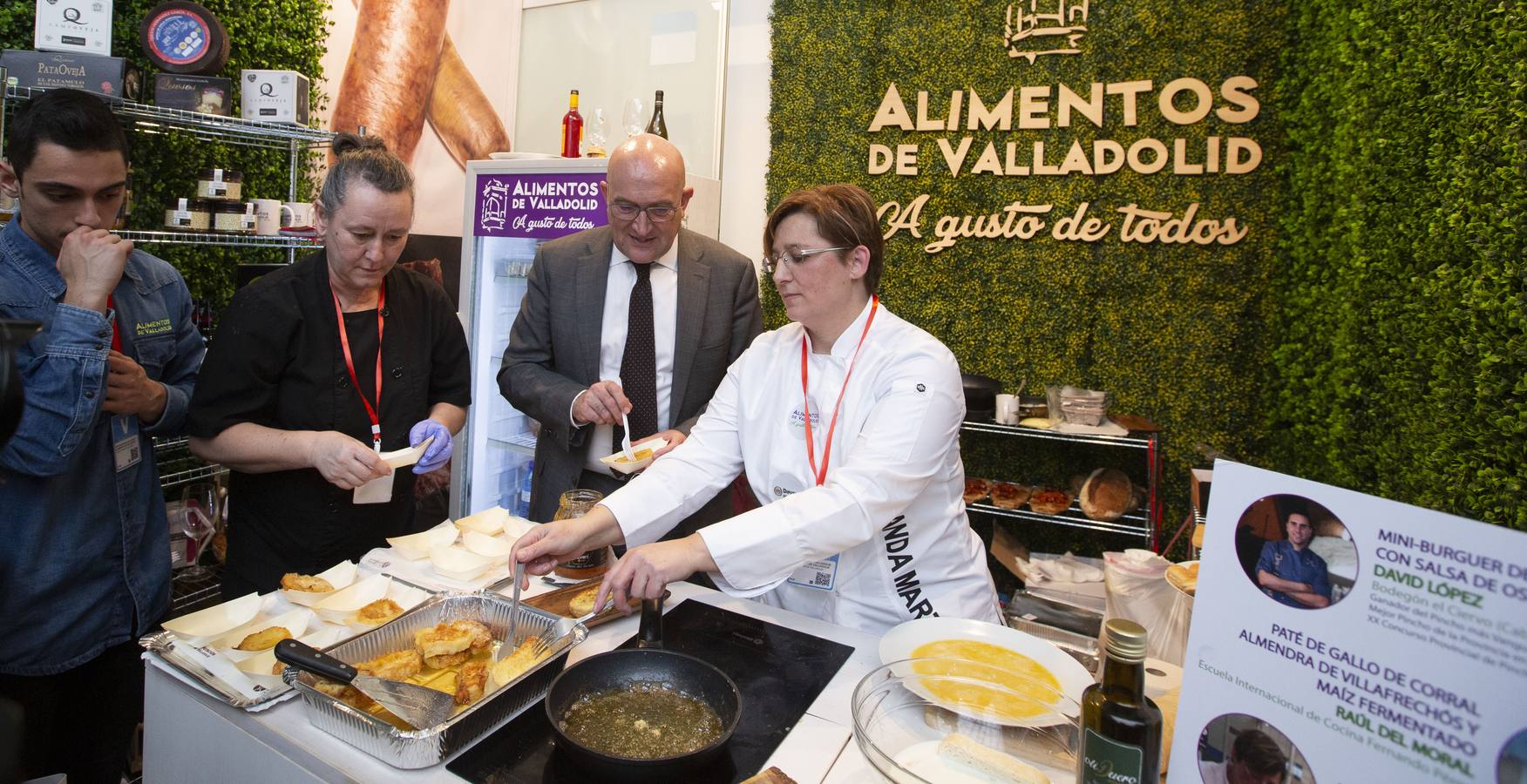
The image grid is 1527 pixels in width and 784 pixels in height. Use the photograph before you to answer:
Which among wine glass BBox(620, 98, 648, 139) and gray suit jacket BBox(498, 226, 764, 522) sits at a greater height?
wine glass BBox(620, 98, 648, 139)

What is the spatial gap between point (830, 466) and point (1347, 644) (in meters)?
1.25

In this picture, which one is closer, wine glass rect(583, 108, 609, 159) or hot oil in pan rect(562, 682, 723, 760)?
hot oil in pan rect(562, 682, 723, 760)

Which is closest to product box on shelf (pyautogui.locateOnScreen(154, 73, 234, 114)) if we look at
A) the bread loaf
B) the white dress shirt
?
the white dress shirt

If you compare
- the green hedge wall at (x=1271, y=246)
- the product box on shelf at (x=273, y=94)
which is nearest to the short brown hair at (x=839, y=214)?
the green hedge wall at (x=1271, y=246)

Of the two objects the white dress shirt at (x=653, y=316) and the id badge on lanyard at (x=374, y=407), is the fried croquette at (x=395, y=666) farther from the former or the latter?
the white dress shirt at (x=653, y=316)

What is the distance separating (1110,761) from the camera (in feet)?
2.74

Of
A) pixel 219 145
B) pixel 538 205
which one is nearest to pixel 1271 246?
pixel 538 205

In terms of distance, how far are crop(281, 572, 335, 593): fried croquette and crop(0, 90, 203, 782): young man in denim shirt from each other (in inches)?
25.9

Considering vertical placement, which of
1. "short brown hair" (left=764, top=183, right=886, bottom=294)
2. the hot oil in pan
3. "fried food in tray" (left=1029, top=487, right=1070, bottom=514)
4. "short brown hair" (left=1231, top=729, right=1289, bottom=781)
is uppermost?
"short brown hair" (left=764, top=183, right=886, bottom=294)

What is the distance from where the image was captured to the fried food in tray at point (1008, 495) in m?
3.45

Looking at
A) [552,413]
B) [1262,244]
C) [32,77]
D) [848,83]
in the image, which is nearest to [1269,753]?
[552,413]

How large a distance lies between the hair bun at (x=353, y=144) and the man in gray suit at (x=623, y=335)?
0.71m

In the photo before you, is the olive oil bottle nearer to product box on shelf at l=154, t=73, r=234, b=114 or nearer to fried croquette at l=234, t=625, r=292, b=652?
fried croquette at l=234, t=625, r=292, b=652

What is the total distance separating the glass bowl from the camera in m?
0.99
